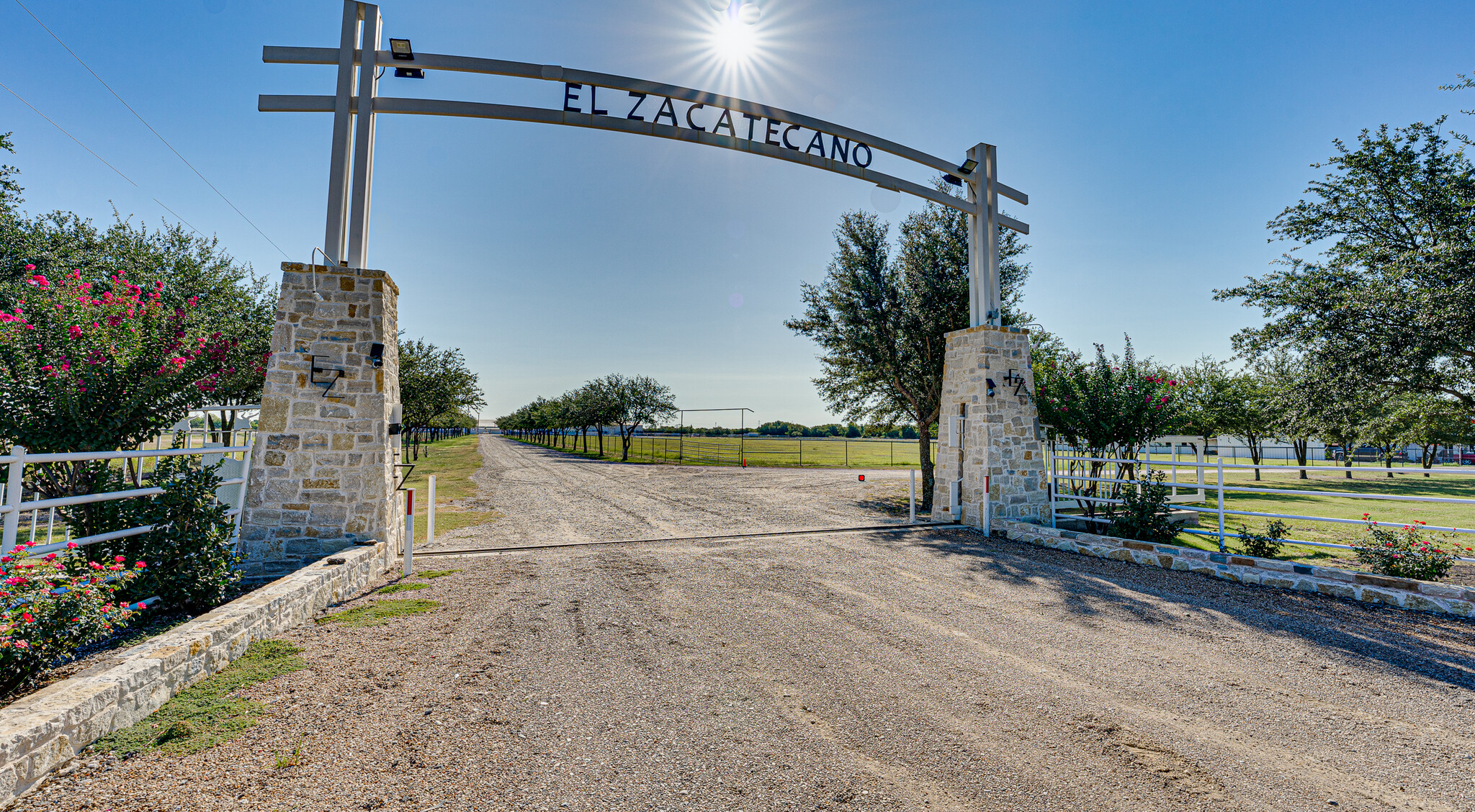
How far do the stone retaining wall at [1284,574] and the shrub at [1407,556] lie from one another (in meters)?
0.35

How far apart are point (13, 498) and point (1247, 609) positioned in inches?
422

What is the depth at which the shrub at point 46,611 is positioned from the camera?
304 centimetres

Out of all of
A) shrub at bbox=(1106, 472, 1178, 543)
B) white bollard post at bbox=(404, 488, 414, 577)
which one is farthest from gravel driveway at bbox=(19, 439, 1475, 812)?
shrub at bbox=(1106, 472, 1178, 543)

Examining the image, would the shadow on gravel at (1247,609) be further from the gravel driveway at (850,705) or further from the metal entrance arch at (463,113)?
the metal entrance arch at (463,113)

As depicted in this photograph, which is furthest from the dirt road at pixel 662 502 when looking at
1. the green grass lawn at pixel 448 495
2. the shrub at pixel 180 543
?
the shrub at pixel 180 543

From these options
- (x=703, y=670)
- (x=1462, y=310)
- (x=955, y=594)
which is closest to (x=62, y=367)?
(x=703, y=670)

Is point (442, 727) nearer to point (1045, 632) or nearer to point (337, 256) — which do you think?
point (1045, 632)

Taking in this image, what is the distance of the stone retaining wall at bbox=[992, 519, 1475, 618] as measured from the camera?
17.5 feet

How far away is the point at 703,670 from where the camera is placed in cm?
404

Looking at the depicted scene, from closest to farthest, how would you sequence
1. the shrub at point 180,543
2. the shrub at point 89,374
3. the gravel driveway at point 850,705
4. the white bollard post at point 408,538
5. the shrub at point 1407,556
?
the gravel driveway at point 850,705 < the shrub at point 180,543 < the shrub at point 89,374 < the shrub at point 1407,556 < the white bollard post at point 408,538

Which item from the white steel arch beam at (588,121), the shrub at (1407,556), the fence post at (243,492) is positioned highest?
the white steel arch beam at (588,121)

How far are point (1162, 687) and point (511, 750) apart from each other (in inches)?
171

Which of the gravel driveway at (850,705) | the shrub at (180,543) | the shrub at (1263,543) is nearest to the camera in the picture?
the gravel driveway at (850,705)

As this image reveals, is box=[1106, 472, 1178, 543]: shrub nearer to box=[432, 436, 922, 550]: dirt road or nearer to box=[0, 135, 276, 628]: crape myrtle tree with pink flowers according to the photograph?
box=[432, 436, 922, 550]: dirt road
